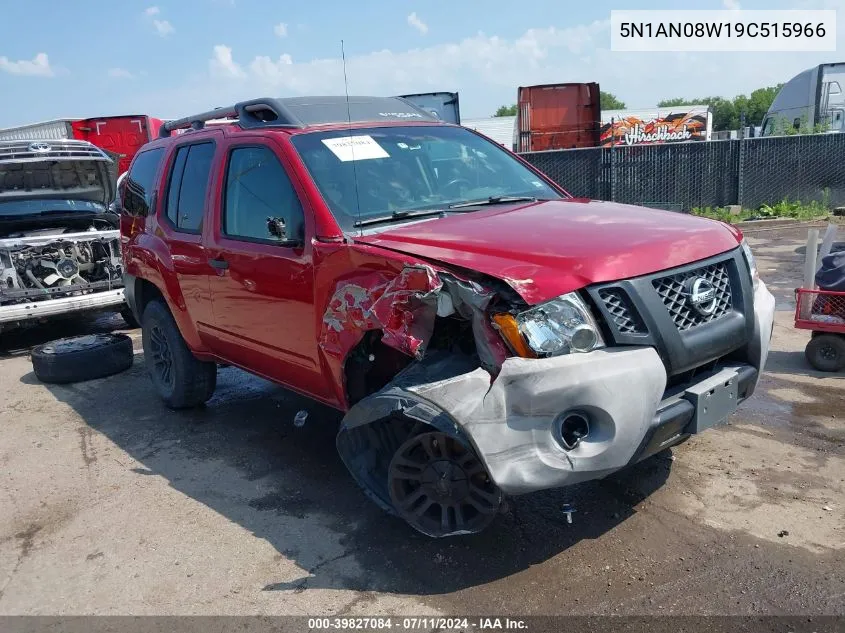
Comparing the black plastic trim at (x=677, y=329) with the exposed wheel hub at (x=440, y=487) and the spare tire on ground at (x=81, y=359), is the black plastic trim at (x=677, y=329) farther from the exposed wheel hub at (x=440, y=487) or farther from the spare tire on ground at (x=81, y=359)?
the spare tire on ground at (x=81, y=359)

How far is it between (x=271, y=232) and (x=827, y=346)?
425cm

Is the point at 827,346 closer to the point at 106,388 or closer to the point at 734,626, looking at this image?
the point at 734,626

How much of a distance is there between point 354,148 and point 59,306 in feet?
16.5

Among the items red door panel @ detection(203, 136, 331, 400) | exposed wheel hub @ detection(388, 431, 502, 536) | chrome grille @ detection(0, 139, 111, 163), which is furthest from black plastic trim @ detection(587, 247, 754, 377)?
chrome grille @ detection(0, 139, 111, 163)

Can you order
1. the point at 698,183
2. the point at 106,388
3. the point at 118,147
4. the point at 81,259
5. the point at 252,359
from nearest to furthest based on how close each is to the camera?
the point at 252,359 → the point at 106,388 → the point at 81,259 → the point at 698,183 → the point at 118,147

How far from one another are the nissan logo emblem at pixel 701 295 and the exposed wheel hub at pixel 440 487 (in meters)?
1.13

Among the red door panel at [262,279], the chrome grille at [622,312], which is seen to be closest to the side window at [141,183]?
the red door panel at [262,279]

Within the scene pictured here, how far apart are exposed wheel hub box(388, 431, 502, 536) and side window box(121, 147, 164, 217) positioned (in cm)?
328

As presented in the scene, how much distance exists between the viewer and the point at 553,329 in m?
2.73

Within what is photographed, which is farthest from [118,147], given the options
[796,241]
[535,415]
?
[535,415]

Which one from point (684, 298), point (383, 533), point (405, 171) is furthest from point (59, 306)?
point (684, 298)

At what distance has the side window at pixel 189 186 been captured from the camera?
4598 millimetres

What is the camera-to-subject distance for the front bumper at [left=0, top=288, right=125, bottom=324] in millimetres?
7273

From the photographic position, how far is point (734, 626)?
264 cm
